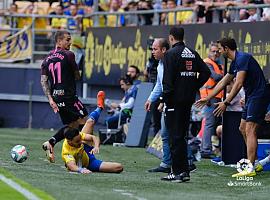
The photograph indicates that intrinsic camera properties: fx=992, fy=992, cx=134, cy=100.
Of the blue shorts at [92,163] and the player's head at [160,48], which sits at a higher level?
the player's head at [160,48]

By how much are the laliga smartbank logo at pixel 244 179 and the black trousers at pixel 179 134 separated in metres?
0.68

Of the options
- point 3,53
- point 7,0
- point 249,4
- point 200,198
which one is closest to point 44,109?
point 3,53

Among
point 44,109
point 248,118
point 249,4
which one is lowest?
point 44,109

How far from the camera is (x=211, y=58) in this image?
1780 centimetres

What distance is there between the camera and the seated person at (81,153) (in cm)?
1323

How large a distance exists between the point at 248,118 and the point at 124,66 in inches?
461

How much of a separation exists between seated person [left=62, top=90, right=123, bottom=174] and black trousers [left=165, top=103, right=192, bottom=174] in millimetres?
1232

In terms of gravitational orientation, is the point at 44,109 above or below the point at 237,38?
below

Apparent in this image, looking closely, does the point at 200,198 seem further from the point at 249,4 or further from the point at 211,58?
the point at 249,4

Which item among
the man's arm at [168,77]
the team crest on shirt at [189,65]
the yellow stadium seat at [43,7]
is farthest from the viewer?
the yellow stadium seat at [43,7]

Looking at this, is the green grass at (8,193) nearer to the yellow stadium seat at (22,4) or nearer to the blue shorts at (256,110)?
the blue shorts at (256,110)

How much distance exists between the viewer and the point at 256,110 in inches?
541

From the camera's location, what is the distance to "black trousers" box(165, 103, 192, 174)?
41.1 feet

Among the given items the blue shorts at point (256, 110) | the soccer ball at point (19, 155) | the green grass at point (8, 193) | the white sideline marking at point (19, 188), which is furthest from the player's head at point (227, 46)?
the green grass at point (8, 193)
